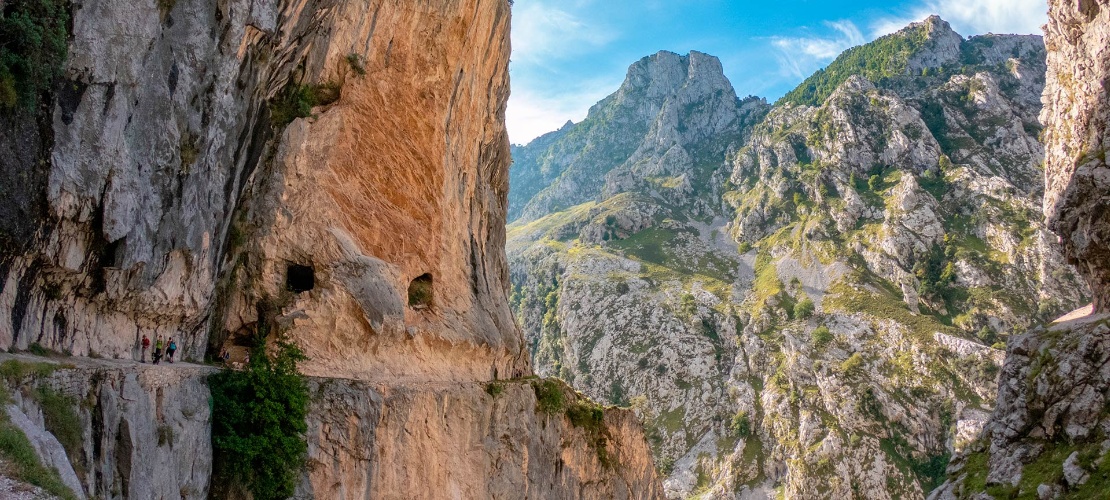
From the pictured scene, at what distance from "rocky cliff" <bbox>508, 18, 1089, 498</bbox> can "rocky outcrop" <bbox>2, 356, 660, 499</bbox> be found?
77.7 meters

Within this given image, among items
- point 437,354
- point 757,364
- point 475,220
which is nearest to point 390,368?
point 437,354

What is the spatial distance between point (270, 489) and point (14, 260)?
360 inches

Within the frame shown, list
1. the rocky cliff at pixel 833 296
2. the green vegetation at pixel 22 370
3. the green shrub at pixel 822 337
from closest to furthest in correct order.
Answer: the green vegetation at pixel 22 370
the rocky cliff at pixel 833 296
the green shrub at pixel 822 337

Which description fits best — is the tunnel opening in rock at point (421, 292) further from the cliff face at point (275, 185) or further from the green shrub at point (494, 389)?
the green shrub at point (494, 389)

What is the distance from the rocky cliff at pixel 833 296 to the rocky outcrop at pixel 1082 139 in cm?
6881

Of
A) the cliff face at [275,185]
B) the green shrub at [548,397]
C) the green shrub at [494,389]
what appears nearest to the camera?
the cliff face at [275,185]

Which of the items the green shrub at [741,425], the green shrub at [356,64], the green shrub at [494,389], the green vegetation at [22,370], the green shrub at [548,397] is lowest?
the green shrub at [741,425]

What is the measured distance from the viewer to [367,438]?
2158cm

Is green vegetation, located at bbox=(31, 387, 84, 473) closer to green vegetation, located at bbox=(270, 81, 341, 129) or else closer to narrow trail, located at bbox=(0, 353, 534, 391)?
narrow trail, located at bbox=(0, 353, 534, 391)

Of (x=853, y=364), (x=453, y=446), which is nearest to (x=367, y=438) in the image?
(x=453, y=446)

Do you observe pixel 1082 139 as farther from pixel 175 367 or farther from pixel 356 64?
pixel 175 367

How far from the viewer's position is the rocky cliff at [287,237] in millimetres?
14719

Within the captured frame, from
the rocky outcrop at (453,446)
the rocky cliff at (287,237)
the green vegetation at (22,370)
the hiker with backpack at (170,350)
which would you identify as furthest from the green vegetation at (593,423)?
the green vegetation at (22,370)

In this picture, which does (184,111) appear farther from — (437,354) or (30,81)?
(437,354)
